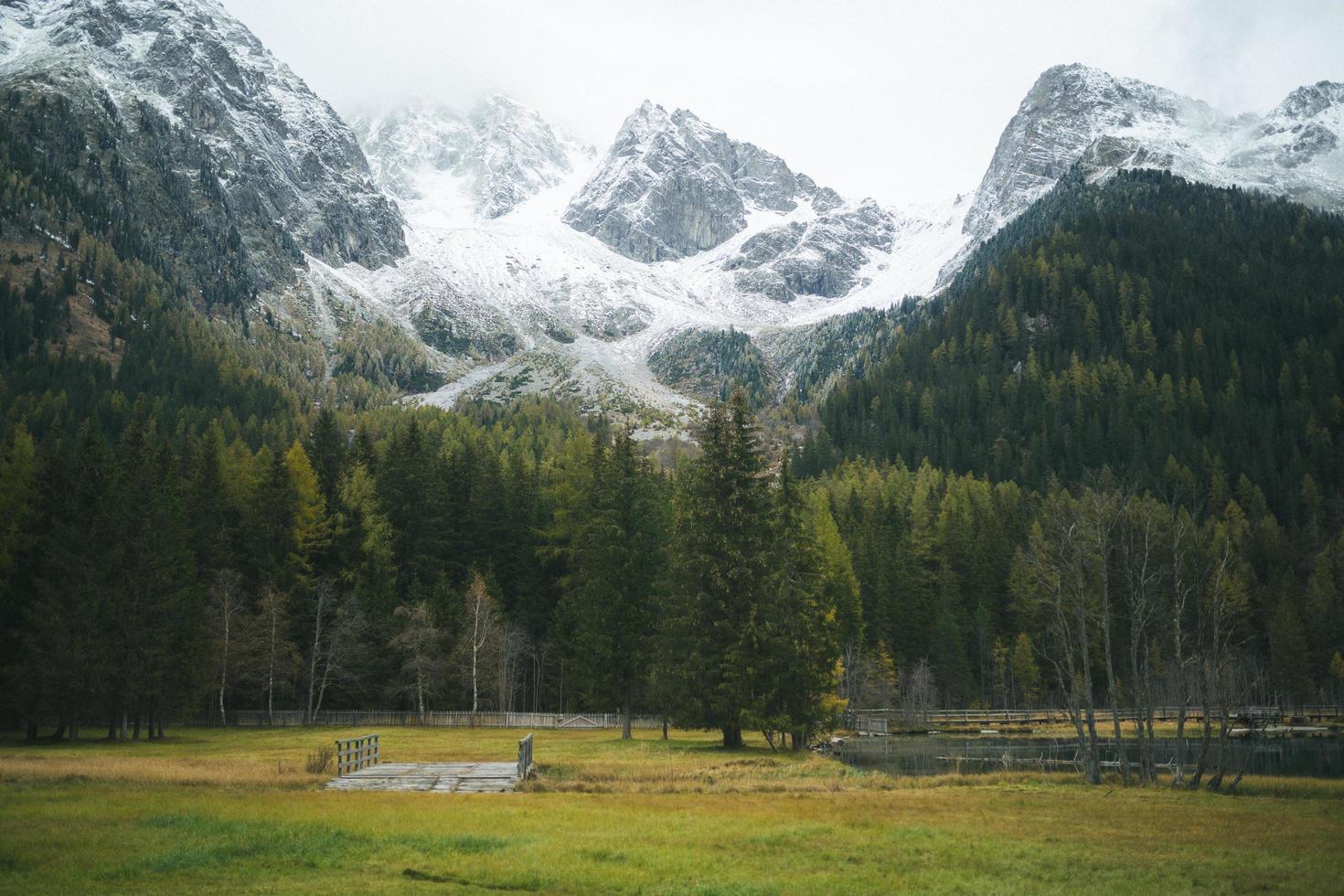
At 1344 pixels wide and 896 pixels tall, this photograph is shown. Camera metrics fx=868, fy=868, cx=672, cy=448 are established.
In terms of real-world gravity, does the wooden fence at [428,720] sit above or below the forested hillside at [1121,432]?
below

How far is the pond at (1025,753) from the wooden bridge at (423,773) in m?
18.6

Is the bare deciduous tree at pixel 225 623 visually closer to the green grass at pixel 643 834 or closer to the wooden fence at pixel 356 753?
the green grass at pixel 643 834

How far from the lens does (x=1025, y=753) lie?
50.7 metres

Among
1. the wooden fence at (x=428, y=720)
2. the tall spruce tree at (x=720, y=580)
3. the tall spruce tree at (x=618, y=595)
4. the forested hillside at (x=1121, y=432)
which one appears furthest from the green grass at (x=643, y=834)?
the forested hillside at (x=1121, y=432)

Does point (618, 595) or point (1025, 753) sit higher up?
point (618, 595)

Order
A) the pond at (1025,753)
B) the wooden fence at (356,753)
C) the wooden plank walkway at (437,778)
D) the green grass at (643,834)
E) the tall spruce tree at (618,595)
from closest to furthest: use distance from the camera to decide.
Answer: the green grass at (643,834) → the wooden plank walkway at (437,778) → the wooden fence at (356,753) → the pond at (1025,753) → the tall spruce tree at (618,595)

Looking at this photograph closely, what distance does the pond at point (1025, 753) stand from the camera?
4175cm

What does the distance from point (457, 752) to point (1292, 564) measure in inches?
3940

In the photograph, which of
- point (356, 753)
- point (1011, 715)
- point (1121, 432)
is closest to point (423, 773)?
point (356, 753)

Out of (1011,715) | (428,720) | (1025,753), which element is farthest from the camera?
(1011,715)

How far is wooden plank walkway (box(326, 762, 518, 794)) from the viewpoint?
87.0ft

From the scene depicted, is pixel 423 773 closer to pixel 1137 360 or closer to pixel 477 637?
pixel 477 637

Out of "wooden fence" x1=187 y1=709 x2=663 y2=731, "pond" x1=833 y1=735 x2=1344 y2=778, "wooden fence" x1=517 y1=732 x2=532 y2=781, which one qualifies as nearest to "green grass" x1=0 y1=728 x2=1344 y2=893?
"wooden fence" x1=517 y1=732 x2=532 y2=781

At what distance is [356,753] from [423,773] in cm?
326
